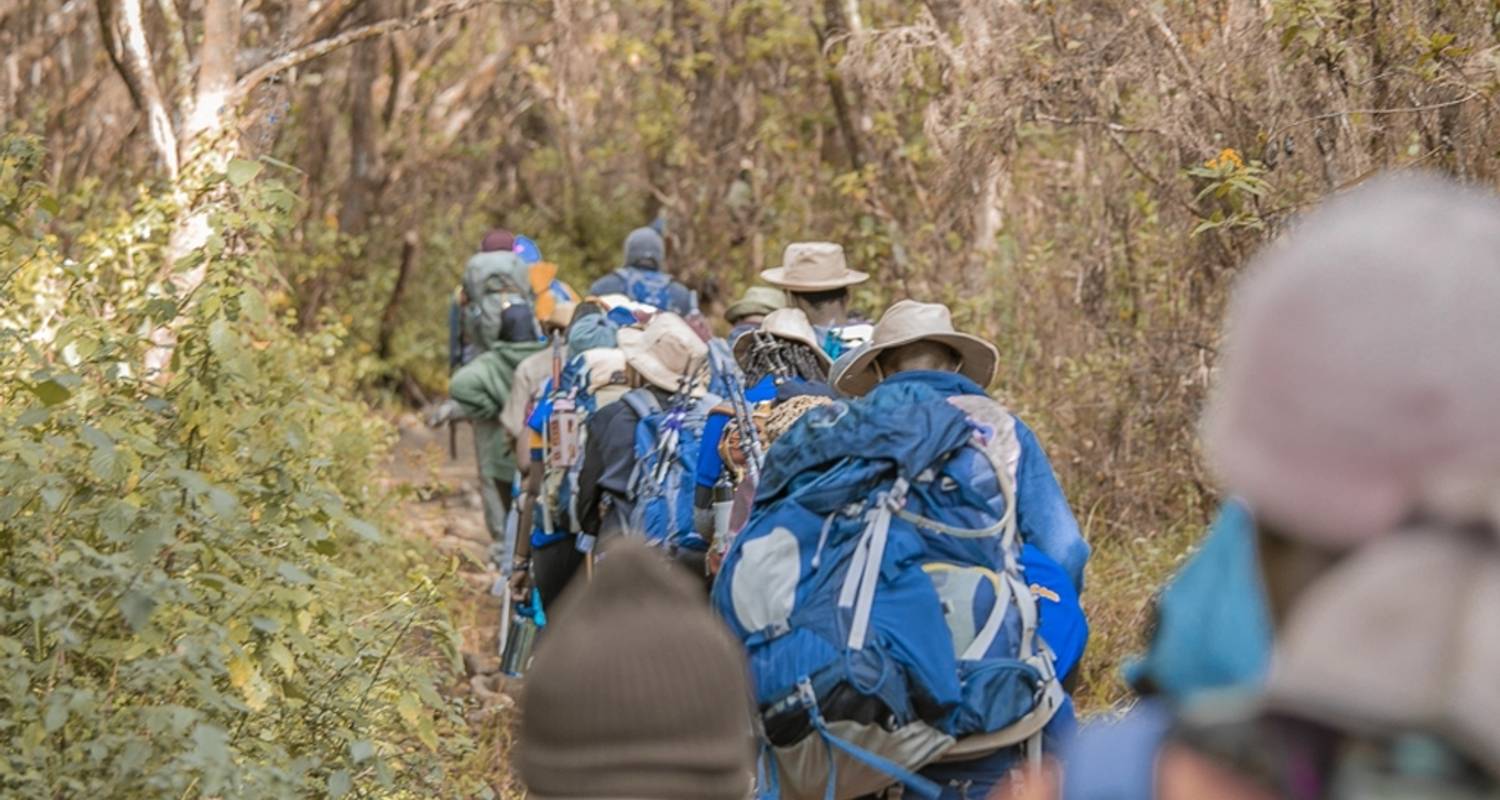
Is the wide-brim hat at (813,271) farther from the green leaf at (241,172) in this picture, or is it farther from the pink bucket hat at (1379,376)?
the pink bucket hat at (1379,376)

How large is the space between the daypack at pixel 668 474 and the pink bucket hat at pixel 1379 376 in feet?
17.6

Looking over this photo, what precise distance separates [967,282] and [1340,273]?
37.7 feet

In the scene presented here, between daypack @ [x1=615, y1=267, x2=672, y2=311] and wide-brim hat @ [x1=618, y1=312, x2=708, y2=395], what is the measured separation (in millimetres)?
4399

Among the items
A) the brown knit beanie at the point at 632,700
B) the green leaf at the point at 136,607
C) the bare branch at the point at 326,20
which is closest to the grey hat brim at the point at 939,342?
the green leaf at the point at 136,607

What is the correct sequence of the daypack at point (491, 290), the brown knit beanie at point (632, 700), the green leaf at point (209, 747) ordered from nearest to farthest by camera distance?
1. the brown knit beanie at point (632, 700)
2. the green leaf at point (209, 747)
3. the daypack at point (491, 290)

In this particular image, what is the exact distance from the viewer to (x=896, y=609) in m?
4.23

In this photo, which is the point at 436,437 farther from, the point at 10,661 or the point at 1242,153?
the point at 10,661

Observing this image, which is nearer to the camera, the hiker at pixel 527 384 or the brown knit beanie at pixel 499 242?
the hiker at pixel 527 384

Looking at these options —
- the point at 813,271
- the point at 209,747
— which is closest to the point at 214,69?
the point at 813,271

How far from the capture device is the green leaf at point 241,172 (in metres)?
5.08

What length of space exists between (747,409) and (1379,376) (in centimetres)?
514

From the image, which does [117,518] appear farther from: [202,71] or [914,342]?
[202,71]

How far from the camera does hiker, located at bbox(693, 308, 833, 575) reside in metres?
6.54

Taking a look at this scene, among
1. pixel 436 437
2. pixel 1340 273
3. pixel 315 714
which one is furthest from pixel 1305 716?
pixel 436 437
